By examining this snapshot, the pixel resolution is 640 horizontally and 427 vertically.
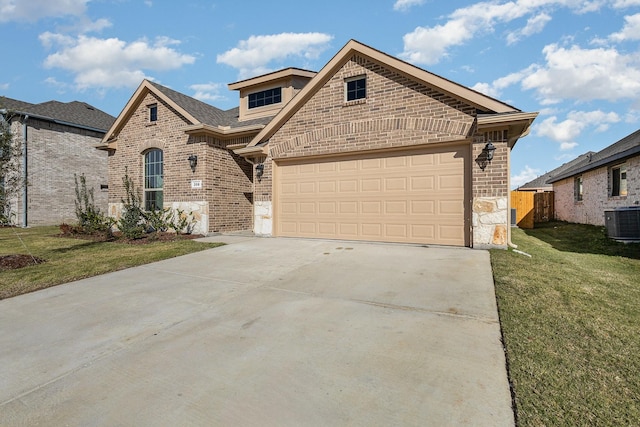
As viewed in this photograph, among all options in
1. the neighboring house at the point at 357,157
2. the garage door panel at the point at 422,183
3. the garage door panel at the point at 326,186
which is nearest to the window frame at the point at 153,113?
the neighboring house at the point at 357,157

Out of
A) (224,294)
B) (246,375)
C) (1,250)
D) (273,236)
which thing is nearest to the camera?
(246,375)

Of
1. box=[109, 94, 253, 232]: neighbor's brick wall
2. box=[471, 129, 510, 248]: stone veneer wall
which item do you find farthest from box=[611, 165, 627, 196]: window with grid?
box=[109, 94, 253, 232]: neighbor's brick wall

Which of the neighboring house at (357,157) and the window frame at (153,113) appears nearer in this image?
the neighboring house at (357,157)

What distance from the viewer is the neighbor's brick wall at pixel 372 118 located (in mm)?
8000

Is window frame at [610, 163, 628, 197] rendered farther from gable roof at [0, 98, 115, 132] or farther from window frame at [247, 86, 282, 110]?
gable roof at [0, 98, 115, 132]

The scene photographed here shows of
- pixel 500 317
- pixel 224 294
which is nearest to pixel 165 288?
pixel 224 294

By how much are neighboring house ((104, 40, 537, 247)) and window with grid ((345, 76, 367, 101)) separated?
3cm

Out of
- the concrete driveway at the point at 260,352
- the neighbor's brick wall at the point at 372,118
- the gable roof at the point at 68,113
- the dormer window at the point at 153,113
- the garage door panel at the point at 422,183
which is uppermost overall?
the gable roof at the point at 68,113

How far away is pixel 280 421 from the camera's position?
6.55 feet

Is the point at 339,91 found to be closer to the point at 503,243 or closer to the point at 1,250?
the point at 503,243

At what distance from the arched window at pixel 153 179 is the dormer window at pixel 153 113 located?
1252 millimetres

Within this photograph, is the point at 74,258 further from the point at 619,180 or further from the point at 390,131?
the point at 619,180

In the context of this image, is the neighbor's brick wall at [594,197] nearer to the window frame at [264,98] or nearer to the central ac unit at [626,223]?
the central ac unit at [626,223]

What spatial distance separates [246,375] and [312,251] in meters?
5.10
